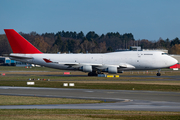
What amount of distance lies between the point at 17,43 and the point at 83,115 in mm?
48980

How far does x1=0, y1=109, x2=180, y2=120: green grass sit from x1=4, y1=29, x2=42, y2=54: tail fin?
46.1 metres

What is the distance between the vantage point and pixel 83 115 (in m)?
18.5

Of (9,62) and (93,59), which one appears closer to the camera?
(93,59)

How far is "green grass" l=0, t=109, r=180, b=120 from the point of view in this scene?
1766cm

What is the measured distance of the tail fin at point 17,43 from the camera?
6381 cm

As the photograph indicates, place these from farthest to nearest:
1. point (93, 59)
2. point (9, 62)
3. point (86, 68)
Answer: point (9, 62)
point (93, 59)
point (86, 68)

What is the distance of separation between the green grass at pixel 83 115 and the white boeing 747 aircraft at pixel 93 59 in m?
42.2

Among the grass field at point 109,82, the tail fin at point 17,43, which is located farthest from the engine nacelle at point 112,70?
the tail fin at point 17,43

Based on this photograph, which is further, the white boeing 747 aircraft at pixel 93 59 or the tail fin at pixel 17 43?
the tail fin at pixel 17 43

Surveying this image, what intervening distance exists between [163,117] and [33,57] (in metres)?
50.1

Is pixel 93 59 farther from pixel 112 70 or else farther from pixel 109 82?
pixel 109 82

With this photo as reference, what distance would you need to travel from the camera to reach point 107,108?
21.3 meters

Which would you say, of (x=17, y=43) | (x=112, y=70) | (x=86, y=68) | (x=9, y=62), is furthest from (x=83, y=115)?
(x=9, y=62)

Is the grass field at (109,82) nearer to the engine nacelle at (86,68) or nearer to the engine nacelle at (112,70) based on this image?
the engine nacelle at (112,70)
